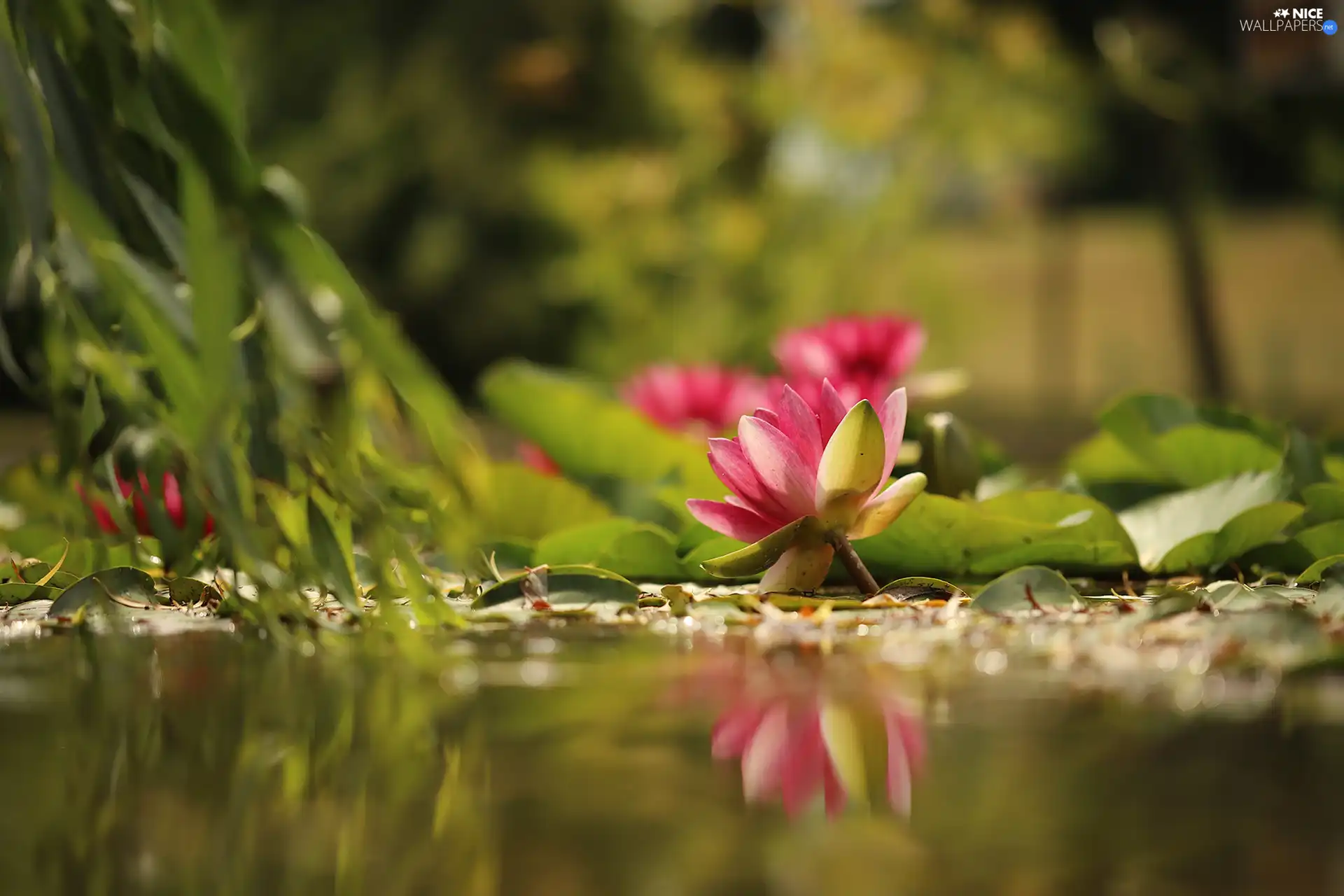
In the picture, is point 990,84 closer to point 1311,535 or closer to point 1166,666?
point 1311,535

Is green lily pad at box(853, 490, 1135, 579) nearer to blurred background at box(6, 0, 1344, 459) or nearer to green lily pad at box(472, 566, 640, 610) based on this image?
green lily pad at box(472, 566, 640, 610)

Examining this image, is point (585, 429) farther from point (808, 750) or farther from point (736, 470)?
point (808, 750)

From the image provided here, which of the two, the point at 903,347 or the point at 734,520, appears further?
the point at 903,347

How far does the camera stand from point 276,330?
1.05 feet

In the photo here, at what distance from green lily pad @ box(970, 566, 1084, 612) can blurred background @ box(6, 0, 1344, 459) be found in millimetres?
1851

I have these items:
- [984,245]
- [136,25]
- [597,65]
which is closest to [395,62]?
[597,65]

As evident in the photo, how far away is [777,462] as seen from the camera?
0.39m

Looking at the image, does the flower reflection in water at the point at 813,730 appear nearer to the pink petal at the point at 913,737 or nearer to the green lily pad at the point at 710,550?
the pink petal at the point at 913,737

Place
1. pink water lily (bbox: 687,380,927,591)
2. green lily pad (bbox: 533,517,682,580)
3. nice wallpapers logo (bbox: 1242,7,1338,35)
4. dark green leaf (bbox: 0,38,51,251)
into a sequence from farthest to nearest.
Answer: nice wallpapers logo (bbox: 1242,7,1338,35) < green lily pad (bbox: 533,517,682,580) < pink water lily (bbox: 687,380,927,591) < dark green leaf (bbox: 0,38,51,251)

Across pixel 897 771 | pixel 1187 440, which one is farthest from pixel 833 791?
pixel 1187 440

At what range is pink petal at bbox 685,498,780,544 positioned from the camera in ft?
1.37

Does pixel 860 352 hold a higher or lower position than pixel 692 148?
lower

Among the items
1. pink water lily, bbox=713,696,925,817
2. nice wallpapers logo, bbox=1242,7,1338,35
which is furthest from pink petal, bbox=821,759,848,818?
nice wallpapers logo, bbox=1242,7,1338,35

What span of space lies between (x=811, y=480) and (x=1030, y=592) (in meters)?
0.08
